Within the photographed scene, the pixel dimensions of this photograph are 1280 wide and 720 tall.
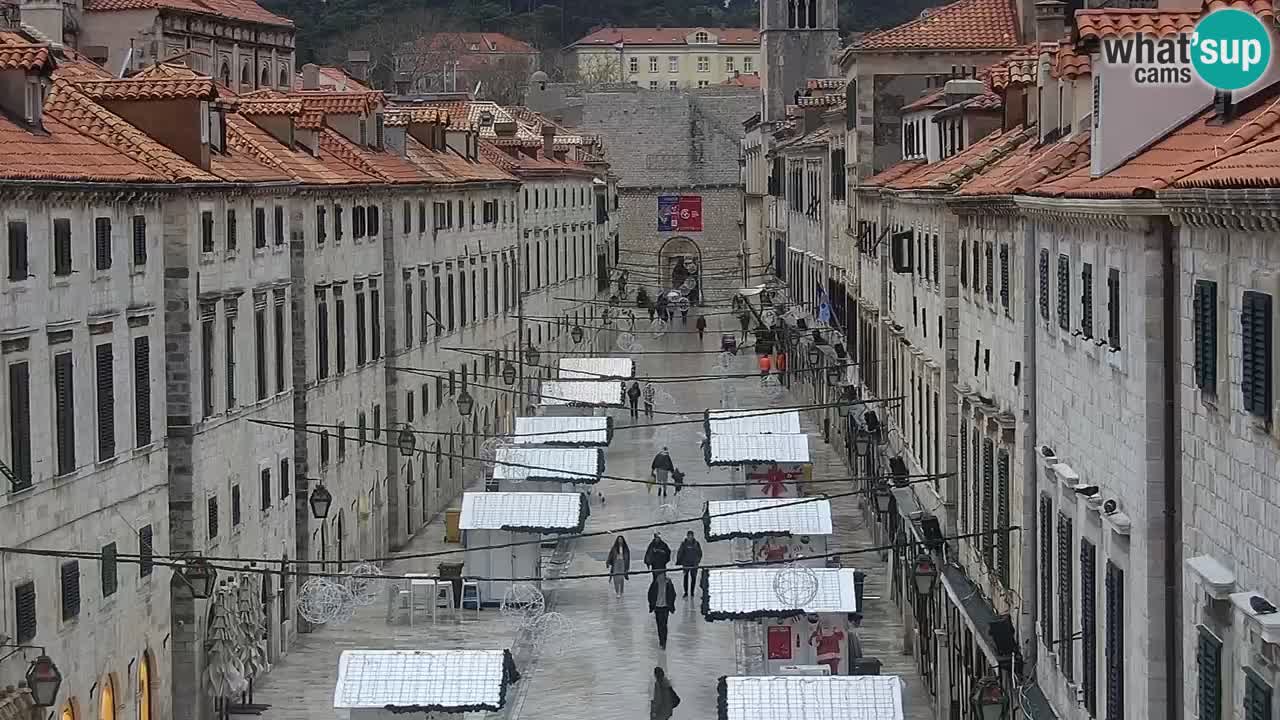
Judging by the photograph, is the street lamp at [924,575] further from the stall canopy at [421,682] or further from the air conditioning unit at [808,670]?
the stall canopy at [421,682]

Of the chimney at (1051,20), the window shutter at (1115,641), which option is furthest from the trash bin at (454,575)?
the window shutter at (1115,641)

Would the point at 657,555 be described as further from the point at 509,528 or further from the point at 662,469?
the point at 662,469

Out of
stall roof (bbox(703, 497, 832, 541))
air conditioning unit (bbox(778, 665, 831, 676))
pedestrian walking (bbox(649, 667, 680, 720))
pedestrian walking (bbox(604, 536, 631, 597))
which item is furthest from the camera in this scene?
pedestrian walking (bbox(604, 536, 631, 597))

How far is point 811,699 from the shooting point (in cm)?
2538

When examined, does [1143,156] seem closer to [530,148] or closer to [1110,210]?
[1110,210]

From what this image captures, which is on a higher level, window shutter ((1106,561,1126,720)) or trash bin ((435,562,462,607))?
window shutter ((1106,561,1126,720))

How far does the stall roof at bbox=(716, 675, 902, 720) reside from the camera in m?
25.2

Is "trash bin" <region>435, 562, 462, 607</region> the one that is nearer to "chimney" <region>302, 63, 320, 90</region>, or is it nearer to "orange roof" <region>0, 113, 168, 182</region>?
"orange roof" <region>0, 113, 168, 182</region>

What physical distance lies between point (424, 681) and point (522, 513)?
15.4 meters

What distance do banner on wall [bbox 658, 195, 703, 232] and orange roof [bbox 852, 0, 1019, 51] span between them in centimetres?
8245

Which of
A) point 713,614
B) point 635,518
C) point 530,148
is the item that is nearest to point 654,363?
point 530,148

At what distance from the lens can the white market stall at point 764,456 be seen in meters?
47.5

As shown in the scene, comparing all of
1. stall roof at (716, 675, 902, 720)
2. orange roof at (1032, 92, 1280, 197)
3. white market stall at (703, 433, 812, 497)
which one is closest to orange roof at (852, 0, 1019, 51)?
white market stall at (703, 433, 812, 497)

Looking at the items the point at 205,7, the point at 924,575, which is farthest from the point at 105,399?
the point at 205,7
